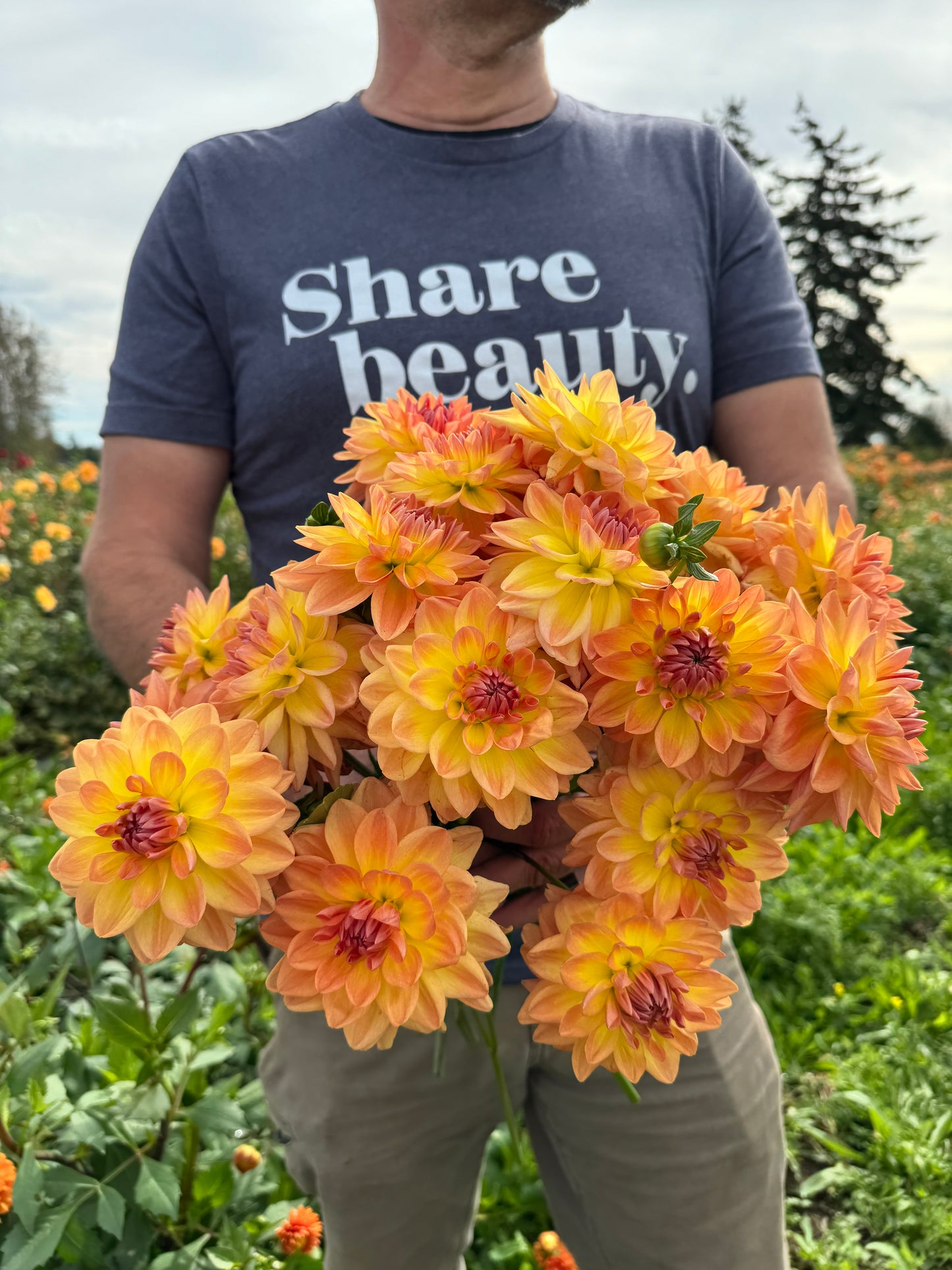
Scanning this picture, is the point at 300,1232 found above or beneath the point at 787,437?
beneath

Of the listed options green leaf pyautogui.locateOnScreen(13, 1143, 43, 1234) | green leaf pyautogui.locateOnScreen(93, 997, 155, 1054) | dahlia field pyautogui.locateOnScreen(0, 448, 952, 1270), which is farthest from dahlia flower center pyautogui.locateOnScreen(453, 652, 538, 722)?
green leaf pyautogui.locateOnScreen(13, 1143, 43, 1234)

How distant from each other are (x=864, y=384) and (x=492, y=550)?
27368 millimetres

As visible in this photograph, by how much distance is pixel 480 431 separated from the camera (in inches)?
26.2

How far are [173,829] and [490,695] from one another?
0.21 metres

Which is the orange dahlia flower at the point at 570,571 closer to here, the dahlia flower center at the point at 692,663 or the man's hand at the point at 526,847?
the dahlia flower center at the point at 692,663

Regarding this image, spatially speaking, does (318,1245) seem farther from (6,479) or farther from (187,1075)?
(6,479)

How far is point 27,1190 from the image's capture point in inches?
50.5

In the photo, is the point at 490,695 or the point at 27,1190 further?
the point at 27,1190

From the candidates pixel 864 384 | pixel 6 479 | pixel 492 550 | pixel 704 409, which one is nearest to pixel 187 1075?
pixel 492 550

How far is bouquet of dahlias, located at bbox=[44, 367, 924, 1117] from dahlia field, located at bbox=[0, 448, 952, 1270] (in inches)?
11.8

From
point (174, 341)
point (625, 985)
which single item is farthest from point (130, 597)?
point (625, 985)

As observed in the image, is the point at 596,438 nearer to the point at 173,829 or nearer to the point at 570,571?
the point at 570,571

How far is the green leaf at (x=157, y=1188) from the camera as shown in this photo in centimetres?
136

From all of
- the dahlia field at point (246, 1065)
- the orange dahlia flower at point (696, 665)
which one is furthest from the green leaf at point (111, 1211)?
the orange dahlia flower at point (696, 665)
